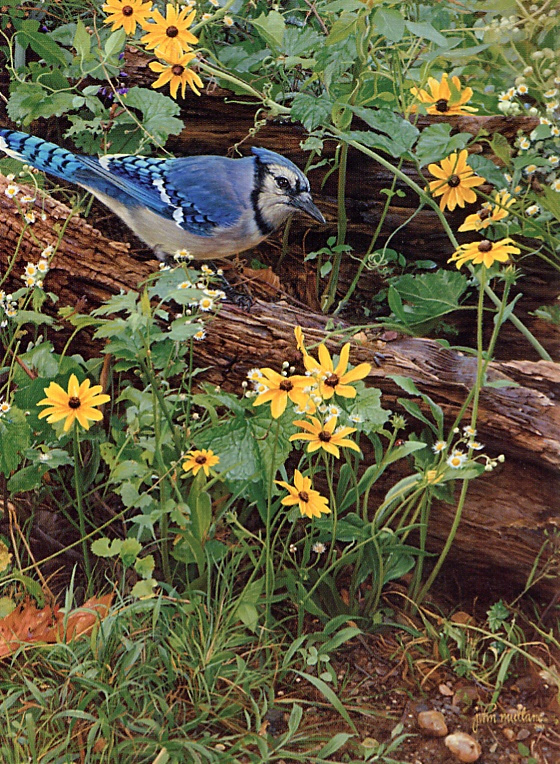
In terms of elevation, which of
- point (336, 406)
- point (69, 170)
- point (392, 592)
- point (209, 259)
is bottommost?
point (392, 592)

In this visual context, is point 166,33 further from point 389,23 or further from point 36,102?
point 389,23

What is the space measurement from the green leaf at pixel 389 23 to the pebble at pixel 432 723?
4.19 feet

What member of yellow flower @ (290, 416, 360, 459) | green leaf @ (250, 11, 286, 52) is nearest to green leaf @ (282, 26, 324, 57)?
green leaf @ (250, 11, 286, 52)

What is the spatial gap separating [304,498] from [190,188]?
0.71 m

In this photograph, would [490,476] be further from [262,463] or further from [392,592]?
[262,463]

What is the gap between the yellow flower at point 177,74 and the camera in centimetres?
148

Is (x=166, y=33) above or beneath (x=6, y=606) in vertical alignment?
above

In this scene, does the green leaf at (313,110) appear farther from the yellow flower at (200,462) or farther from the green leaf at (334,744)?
the green leaf at (334,744)

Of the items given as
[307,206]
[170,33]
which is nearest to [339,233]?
[307,206]

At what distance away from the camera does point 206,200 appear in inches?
60.8

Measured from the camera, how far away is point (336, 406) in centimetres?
137

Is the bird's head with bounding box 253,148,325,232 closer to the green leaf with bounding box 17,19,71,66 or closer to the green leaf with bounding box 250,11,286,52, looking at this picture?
the green leaf with bounding box 250,11,286,52

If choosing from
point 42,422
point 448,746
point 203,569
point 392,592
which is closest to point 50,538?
point 42,422

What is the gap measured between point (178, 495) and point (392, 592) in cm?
48
